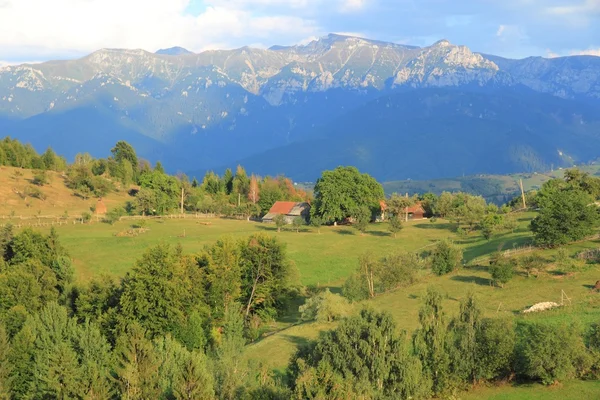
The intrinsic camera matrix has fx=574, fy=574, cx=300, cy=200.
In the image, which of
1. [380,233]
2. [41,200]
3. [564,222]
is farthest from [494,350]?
[41,200]

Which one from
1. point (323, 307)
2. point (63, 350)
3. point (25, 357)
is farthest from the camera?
point (323, 307)

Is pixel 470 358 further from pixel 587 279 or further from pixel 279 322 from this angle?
pixel 279 322

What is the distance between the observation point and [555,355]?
2986 cm

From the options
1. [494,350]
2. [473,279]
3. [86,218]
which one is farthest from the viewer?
[86,218]

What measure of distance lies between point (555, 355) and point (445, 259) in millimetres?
24890

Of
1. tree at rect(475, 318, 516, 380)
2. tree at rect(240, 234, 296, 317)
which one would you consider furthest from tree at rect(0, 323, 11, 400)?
tree at rect(475, 318, 516, 380)

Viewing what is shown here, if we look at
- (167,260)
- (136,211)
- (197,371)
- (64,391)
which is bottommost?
(64,391)

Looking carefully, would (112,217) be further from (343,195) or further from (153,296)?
(153,296)

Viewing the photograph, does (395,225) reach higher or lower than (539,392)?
higher

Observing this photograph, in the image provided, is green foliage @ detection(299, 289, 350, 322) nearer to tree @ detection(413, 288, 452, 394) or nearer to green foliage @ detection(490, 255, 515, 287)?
tree @ detection(413, 288, 452, 394)

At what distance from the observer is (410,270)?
52750 mm

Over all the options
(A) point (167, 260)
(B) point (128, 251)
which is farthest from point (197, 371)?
(B) point (128, 251)

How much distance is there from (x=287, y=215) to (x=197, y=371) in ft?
267

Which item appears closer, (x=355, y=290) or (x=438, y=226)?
(x=355, y=290)
